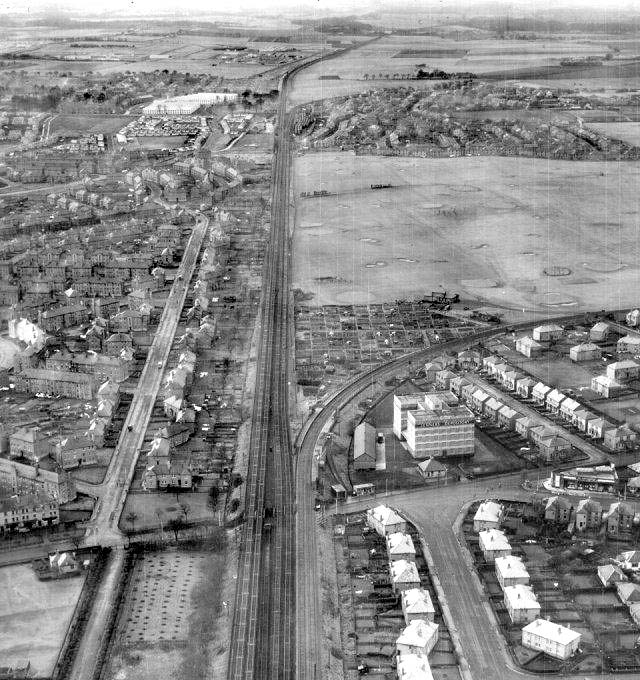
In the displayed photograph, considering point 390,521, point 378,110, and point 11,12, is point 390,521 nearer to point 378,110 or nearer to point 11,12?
point 378,110

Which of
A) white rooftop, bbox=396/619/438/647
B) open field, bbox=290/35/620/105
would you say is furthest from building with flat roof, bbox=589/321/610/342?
open field, bbox=290/35/620/105

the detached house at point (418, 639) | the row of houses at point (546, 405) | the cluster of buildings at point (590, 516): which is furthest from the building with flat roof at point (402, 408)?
the detached house at point (418, 639)

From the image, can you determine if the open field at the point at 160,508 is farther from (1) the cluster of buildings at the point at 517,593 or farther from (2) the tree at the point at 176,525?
(1) the cluster of buildings at the point at 517,593

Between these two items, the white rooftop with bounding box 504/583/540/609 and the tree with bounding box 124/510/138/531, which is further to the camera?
the tree with bounding box 124/510/138/531

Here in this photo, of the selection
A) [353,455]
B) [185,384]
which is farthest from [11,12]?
[353,455]

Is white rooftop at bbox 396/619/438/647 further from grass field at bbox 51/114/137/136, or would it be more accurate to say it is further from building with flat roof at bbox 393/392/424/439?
grass field at bbox 51/114/137/136

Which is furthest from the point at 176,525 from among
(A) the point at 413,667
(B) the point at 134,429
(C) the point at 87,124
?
(C) the point at 87,124

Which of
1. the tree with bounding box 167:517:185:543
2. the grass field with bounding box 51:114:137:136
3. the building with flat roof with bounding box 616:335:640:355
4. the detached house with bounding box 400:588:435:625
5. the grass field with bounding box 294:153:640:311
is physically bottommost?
the detached house with bounding box 400:588:435:625
